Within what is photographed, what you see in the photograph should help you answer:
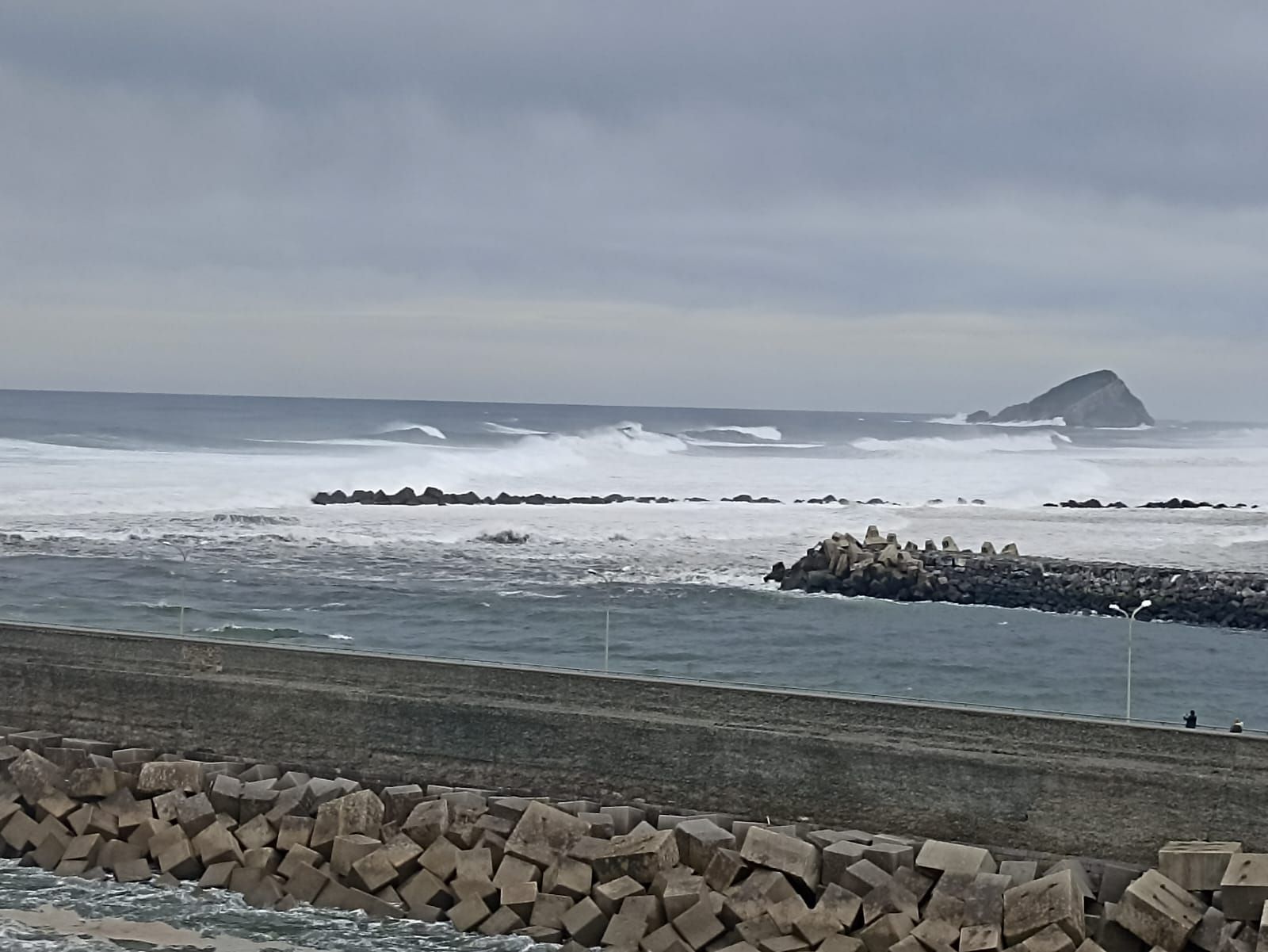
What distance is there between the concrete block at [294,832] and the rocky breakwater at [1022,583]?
35.0ft

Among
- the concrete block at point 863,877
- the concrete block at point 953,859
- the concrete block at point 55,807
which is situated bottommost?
the concrete block at point 55,807

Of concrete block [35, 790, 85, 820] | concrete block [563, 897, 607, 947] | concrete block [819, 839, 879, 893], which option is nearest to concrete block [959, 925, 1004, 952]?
concrete block [819, 839, 879, 893]

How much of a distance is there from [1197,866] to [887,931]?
191 cm

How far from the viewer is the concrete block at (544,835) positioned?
34.6 ft

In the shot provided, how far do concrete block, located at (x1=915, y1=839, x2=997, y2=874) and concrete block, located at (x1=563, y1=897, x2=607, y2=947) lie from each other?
81.9 inches

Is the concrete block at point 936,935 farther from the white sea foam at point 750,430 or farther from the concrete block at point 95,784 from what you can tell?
the white sea foam at point 750,430

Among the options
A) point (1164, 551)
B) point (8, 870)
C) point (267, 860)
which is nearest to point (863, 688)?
point (267, 860)

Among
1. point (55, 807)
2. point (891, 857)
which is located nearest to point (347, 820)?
point (55, 807)

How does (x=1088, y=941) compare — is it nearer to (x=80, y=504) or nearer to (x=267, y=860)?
(x=267, y=860)

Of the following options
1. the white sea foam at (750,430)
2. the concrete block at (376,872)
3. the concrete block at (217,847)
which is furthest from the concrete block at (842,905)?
the white sea foam at (750,430)

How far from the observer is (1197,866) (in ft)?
30.7

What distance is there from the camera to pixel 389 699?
1196 cm

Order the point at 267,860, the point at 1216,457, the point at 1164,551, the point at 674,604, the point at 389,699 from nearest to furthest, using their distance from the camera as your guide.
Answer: the point at 267,860
the point at 389,699
the point at 674,604
the point at 1164,551
the point at 1216,457

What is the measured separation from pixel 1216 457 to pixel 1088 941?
5920 cm
